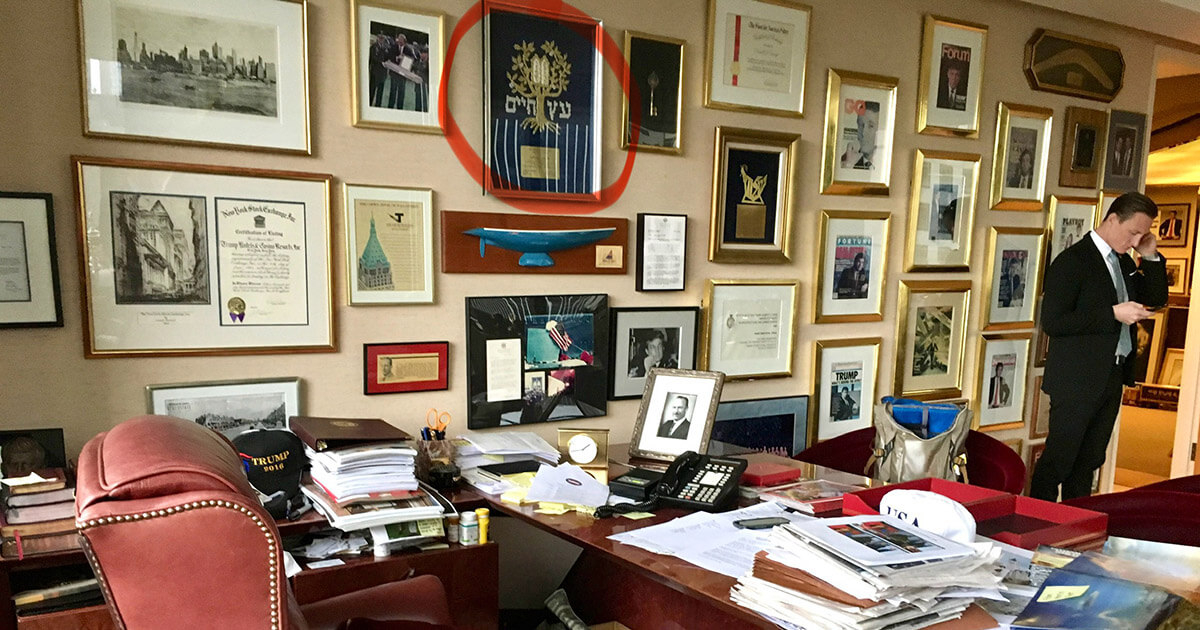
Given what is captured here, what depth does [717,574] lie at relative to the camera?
61.8 inches

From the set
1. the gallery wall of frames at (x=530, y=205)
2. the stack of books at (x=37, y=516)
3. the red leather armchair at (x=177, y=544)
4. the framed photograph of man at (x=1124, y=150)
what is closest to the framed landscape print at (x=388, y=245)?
the gallery wall of frames at (x=530, y=205)

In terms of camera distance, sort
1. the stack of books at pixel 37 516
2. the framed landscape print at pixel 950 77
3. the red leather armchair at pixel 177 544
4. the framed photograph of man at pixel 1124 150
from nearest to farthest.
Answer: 1. the red leather armchair at pixel 177 544
2. the stack of books at pixel 37 516
3. the framed landscape print at pixel 950 77
4. the framed photograph of man at pixel 1124 150

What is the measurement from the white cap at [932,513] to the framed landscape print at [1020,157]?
2875 mm

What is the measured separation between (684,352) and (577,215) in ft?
2.44

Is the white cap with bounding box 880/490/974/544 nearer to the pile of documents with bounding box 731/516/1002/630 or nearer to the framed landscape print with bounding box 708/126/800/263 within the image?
the pile of documents with bounding box 731/516/1002/630

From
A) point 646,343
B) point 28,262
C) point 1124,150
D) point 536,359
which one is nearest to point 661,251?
point 646,343

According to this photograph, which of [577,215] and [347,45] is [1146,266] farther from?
[347,45]

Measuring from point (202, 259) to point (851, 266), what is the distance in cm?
268

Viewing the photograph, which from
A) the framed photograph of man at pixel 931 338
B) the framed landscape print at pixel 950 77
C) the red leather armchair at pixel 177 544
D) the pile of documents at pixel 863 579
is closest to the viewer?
the red leather armchair at pixel 177 544

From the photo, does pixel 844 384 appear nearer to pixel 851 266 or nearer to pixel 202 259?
pixel 851 266

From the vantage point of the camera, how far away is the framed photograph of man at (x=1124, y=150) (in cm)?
445

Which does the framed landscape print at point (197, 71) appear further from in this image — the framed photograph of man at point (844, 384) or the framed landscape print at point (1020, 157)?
the framed landscape print at point (1020, 157)

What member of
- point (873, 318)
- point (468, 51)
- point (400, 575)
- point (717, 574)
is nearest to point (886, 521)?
point (717, 574)

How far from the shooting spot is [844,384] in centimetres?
363
